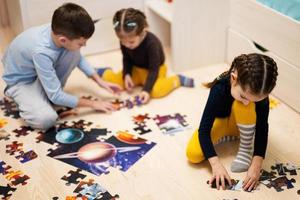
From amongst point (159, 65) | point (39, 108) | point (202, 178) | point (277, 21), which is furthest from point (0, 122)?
point (277, 21)

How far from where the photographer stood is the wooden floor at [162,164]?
1603 mm

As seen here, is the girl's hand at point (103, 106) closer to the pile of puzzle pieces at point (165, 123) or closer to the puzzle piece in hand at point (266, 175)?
the pile of puzzle pieces at point (165, 123)

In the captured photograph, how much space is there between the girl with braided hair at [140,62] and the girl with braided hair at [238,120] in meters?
0.53

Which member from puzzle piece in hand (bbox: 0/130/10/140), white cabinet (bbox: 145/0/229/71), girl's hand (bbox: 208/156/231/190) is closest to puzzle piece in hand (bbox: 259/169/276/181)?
girl's hand (bbox: 208/156/231/190)

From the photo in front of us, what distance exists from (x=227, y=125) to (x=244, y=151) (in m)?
0.14

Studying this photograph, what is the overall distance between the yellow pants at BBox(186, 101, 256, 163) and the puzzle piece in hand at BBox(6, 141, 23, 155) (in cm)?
74

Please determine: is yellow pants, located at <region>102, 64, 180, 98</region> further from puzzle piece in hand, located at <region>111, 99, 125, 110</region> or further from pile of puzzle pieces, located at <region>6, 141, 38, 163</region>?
pile of puzzle pieces, located at <region>6, 141, 38, 163</region>

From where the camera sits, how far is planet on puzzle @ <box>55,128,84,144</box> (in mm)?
1918

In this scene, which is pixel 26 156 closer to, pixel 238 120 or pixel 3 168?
pixel 3 168

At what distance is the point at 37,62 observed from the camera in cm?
191

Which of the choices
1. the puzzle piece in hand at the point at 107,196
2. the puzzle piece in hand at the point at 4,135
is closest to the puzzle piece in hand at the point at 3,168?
the puzzle piece in hand at the point at 4,135

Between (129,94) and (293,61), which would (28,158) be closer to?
(129,94)

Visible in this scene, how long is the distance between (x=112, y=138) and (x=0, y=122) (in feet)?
1.88

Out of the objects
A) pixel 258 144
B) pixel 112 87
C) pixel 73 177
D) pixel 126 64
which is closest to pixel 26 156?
pixel 73 177
